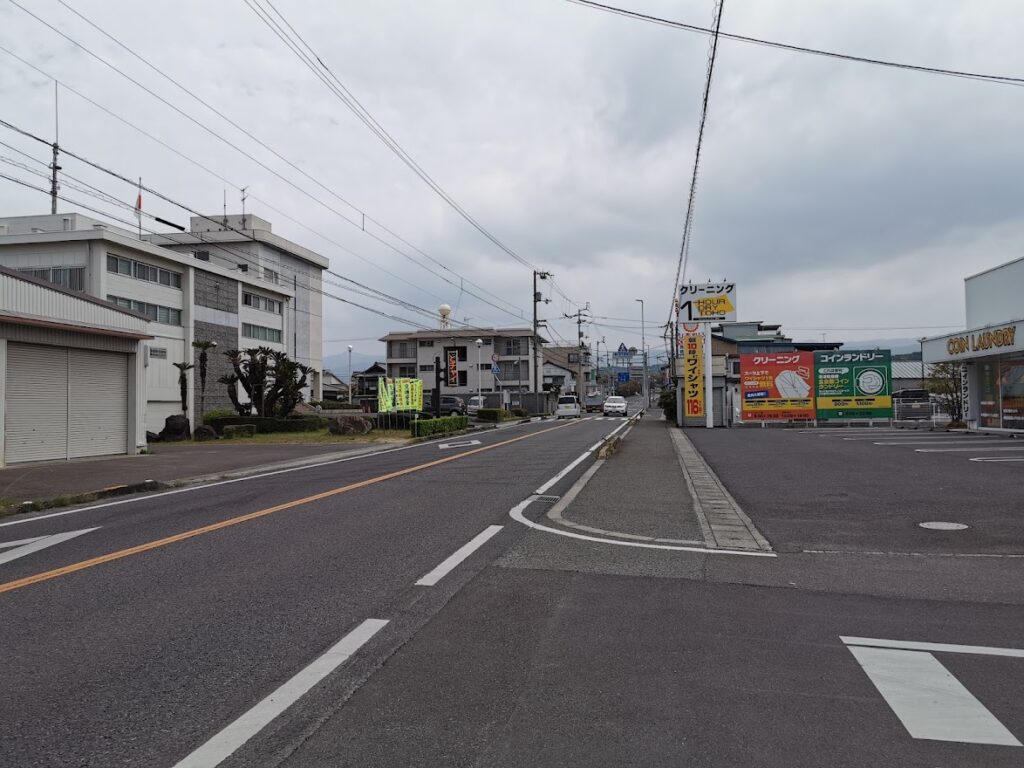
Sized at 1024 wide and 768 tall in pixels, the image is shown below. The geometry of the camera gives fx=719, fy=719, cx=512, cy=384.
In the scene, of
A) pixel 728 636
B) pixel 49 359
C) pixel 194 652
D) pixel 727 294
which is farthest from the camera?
pixel 727 294

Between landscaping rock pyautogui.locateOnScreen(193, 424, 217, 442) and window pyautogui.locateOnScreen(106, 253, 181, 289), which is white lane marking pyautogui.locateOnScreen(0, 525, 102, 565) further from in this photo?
window pyautogui.locateOnScreen(106, 253, 181, 289)

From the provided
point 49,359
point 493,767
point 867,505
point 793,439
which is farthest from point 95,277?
point 493,767

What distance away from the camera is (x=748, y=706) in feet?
11.6

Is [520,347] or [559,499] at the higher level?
[520,347]

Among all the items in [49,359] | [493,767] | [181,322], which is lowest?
[493,767]

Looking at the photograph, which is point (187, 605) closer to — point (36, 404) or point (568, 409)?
point (36, 404)

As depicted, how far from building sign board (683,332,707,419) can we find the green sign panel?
562 cm

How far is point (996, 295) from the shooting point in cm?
2556

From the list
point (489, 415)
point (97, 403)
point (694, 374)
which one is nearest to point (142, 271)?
point (97, 403)

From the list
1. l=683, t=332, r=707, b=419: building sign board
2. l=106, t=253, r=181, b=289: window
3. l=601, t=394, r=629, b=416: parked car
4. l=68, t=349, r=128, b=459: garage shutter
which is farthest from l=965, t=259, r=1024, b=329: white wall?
l=106, t=253, r=181, b=289: window

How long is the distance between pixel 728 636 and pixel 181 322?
43.3 metres

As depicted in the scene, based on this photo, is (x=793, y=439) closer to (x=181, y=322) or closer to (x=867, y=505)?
(x=867, y=505)

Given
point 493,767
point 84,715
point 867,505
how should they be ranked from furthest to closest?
point 867,505, point 84,715, point 493,767

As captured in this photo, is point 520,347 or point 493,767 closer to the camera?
point 493,767
